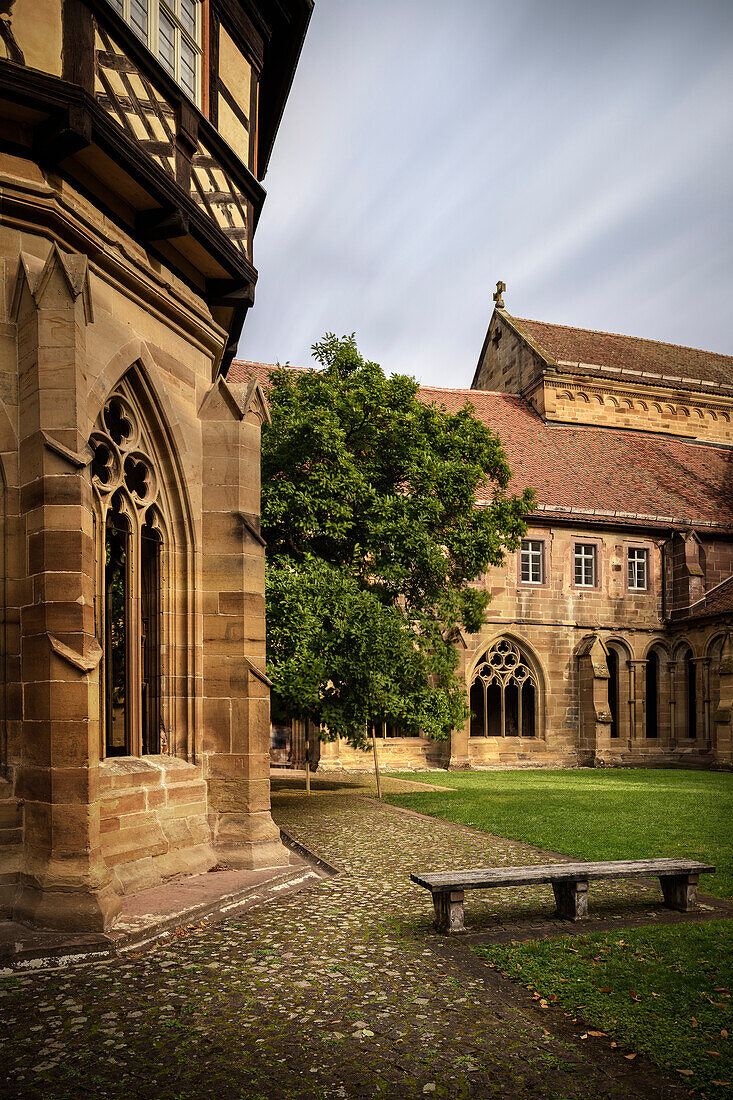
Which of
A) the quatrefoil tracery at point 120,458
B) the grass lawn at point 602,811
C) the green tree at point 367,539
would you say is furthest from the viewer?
the green tree at point 367,539

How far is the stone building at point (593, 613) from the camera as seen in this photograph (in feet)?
80.2

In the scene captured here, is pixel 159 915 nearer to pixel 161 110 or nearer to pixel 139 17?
pixel 161 110

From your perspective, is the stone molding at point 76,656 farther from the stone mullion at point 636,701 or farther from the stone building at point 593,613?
the stone mullion at point 636,701

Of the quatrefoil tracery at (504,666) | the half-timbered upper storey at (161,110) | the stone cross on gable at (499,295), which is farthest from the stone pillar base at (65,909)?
the stone cross on gable at (499,295)

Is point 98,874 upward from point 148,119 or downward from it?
downward

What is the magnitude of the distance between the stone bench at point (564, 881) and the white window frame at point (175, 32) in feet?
23.3

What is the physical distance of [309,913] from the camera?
22.5 feet

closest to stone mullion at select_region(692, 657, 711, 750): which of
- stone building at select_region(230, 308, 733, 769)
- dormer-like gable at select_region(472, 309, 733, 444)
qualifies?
stone building at select_region(230, 308, 733, 769)

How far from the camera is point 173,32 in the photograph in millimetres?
8180

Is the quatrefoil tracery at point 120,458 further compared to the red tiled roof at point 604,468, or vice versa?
the red tiled roof at point 604,468

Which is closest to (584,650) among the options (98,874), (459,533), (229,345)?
(459,533)

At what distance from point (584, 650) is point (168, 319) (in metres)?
19.6

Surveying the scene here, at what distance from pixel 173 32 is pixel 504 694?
19.8m

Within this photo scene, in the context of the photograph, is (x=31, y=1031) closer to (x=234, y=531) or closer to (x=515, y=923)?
(x=515, y=923)
